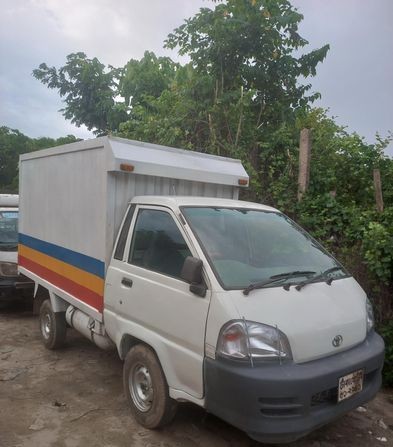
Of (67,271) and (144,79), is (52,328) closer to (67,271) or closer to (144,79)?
(67,271)

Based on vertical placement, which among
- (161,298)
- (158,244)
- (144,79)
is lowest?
(161,298)

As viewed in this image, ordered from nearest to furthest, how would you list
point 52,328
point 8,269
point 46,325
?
point 52,328 < point 46,325 < point 8,269

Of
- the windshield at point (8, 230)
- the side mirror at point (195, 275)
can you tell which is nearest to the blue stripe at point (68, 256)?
the side mirror at point (195, 275)

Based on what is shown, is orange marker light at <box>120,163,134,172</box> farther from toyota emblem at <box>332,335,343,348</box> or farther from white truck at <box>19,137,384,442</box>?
toyota emblem at <box>332,335,343,348</box>

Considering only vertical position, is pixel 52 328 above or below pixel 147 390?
below

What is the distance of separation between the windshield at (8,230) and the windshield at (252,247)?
4.88m

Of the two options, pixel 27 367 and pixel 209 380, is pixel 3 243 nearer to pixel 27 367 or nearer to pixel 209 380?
pixel 27 367

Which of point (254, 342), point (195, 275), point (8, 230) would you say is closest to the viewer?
point (254, 342)

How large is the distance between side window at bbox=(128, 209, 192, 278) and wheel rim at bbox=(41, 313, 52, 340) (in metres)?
2.31

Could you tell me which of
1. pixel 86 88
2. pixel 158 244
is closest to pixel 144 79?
pixel 86 88

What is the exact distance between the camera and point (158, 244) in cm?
361

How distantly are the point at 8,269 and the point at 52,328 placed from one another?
2.18 m

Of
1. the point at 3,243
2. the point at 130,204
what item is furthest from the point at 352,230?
the point at 3,243

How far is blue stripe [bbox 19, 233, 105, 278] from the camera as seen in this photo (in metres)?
4.13
